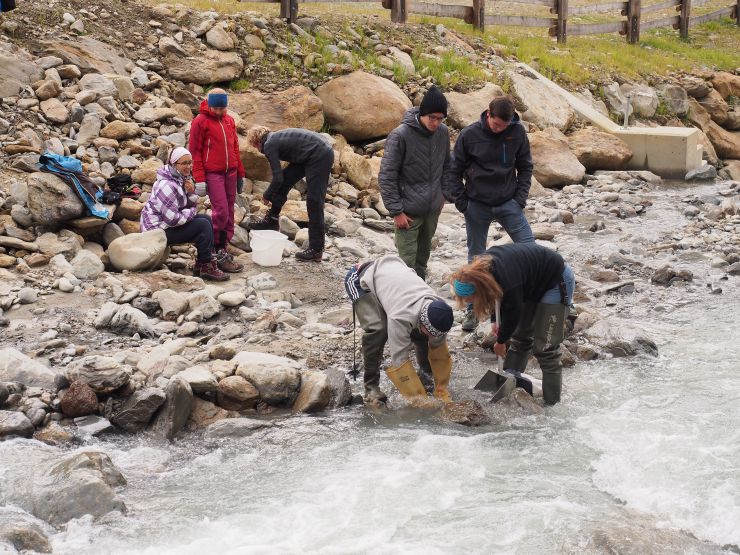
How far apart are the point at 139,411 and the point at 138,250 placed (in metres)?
2.63

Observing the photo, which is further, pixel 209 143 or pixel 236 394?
pixel 209 143

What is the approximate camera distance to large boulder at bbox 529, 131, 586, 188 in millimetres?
13273

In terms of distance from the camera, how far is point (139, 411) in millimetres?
5898

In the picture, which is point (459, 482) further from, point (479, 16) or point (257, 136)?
point (479, 16)

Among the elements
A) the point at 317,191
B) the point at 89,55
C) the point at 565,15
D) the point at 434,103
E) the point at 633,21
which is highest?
the point at 565,15

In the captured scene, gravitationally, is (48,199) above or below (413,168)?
below

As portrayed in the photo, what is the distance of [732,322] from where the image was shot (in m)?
7.95

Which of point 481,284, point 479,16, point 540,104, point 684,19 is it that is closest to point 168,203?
point 481,284

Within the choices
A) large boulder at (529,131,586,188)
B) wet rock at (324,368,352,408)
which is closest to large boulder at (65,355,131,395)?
wet rock at (324,368,352,408)

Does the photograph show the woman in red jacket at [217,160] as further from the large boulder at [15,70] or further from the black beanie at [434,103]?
the large boulder at [15,70]

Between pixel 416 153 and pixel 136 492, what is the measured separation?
343 cm

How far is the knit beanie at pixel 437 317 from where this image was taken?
5.50m

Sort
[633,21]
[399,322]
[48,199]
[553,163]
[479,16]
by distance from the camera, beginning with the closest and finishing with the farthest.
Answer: [399,322]
[48,199]
[553,163]
[479,16]
[633,21]

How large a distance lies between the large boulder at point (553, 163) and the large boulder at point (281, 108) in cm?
336
